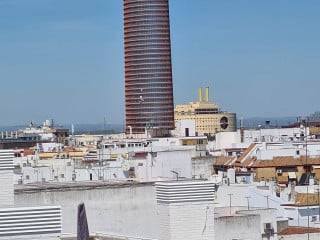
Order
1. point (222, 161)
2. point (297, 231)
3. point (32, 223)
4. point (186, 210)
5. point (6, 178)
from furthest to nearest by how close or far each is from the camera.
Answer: point (222, 161)
point (297, 231)
point (6, 178)
point (186, 210)
point (32, 223)

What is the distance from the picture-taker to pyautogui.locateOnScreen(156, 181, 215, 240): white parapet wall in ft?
79.7

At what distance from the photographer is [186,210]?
24.4m

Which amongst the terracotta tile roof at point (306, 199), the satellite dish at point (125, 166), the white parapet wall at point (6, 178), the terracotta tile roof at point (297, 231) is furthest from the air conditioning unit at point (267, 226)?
the satellite dish at point (125, 166)

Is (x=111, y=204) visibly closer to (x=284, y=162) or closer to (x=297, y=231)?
(x=297, y=231)

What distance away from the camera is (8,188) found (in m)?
25.2

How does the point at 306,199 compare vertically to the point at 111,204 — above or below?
below

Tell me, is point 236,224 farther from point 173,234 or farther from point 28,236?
point 28,236

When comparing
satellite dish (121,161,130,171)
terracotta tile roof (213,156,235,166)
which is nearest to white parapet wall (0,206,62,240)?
satellite dish (121,161,130,171)

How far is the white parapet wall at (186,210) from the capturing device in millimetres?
24297

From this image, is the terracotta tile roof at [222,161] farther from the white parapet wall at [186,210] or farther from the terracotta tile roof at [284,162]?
the white parapet wall at [186,210]

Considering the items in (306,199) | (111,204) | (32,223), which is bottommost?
(306,199)

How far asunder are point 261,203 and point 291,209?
3.01m

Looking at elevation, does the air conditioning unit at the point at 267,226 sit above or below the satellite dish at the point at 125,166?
below

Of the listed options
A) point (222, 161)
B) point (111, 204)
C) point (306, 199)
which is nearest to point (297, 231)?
point (111, 204)
